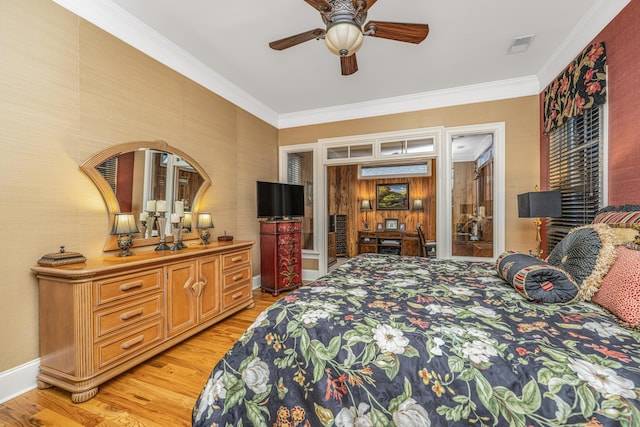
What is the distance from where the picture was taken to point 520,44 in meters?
2.77

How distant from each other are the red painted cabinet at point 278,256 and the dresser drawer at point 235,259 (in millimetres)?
686

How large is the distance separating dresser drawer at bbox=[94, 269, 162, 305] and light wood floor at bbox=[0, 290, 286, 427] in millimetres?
599

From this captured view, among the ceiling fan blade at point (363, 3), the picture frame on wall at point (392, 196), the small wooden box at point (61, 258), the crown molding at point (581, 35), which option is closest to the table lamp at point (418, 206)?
the picture frame on wall at point (392, 196)

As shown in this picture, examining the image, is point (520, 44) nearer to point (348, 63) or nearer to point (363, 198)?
point (348, 63)

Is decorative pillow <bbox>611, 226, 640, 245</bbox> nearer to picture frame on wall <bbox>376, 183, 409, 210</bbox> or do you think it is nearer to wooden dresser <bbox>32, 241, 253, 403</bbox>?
wooden dresser <bbox>32, 241, 253, 403</bbox>

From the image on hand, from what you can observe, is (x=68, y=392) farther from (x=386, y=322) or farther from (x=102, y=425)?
(x=386, y=322)

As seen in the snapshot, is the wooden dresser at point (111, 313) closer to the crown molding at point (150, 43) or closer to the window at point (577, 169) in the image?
the crown molding at point (150, 43)

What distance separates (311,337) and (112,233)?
1.98 metres

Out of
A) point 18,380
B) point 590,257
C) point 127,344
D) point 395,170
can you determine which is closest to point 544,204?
point 590,257

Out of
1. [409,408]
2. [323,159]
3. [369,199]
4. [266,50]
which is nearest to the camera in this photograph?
[409,408]

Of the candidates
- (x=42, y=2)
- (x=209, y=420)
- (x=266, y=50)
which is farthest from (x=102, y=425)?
(x=266, y=50)

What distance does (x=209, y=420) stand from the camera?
1.16 metres

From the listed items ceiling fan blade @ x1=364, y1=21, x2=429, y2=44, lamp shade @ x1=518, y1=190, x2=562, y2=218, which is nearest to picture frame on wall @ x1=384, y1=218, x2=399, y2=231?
lamp shade @ x1=518, y1=190, x2=562, y2=218

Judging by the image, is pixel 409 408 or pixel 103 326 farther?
pixel 103 326
